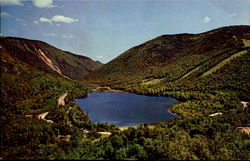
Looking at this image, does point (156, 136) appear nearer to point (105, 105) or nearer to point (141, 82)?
point (105, 105)

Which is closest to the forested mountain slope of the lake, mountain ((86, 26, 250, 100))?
mountain ((86, 26, 250, 100))

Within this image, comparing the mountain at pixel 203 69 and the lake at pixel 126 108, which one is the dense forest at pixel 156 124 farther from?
the lake at pixel 126 108

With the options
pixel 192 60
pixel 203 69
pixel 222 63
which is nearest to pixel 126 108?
pixel 203 69

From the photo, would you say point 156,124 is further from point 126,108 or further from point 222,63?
point 222,63

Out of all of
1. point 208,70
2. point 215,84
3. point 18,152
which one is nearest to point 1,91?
point 18,152

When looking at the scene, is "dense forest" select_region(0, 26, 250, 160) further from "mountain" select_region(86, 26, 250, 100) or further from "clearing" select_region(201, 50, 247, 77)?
"clearing" select_region(201, 50, 247, 77)
